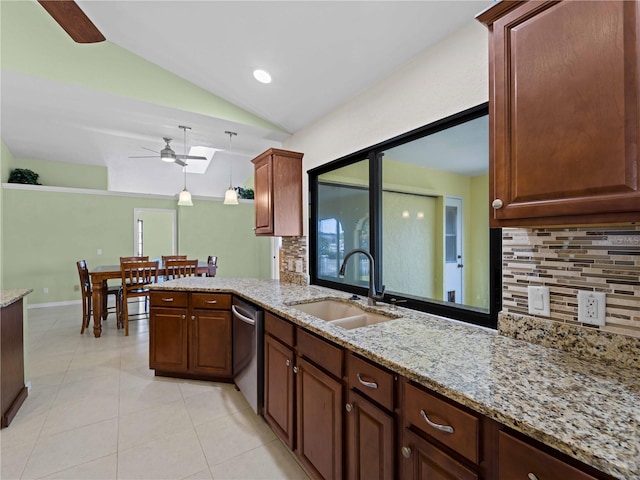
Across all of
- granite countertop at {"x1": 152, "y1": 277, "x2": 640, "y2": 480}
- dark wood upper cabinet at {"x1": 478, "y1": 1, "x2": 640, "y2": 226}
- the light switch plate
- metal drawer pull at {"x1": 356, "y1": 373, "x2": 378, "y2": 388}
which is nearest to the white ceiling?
dark wood upper cabinet at {"x1": 478, "y1": 1, "x2": 640, "y2": 226}

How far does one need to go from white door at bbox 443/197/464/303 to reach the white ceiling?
1910mm

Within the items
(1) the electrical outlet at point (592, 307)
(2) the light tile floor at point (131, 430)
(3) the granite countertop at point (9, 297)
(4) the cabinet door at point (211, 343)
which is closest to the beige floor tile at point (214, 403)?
(2) the light tile floor at point (131, 430)

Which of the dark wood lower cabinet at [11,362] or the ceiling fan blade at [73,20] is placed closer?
the ceiling fan blade at [73,20]

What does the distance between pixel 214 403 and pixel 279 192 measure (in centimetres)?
190

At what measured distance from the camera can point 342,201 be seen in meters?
3.09

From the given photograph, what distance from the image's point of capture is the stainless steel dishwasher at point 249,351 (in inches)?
81.6

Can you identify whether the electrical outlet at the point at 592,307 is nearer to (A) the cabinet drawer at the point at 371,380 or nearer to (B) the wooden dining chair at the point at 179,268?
(A) the cabinet drawer at the point at 371,380

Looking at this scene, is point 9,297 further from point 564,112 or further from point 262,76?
point 564,112

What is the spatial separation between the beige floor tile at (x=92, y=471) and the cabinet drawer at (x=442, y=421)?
170 cm

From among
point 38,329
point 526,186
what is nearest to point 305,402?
point 526,186

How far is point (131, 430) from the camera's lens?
201 centimetres

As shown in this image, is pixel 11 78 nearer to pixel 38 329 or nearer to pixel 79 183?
pixel 38 329

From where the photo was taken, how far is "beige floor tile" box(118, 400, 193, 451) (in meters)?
1.92

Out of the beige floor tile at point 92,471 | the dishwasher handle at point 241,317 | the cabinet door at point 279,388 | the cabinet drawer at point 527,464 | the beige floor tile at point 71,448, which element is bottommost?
the beige floor tile at point 92,471
